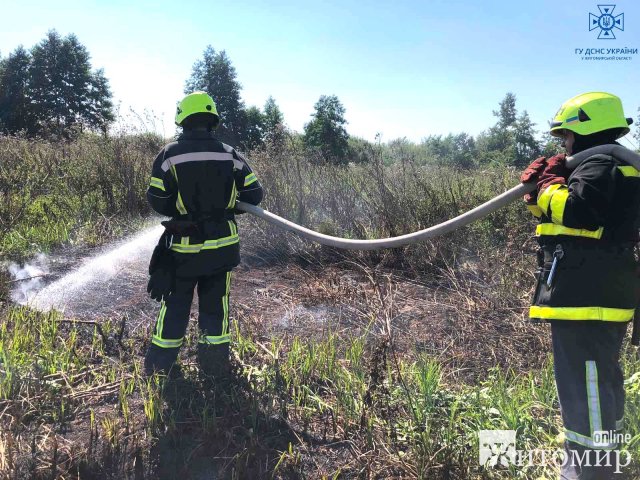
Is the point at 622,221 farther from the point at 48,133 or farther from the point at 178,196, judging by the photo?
the point at 48,133

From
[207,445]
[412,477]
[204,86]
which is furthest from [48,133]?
[204,86]

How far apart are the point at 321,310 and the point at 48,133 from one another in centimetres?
989

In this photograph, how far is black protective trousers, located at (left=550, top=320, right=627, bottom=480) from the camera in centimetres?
191

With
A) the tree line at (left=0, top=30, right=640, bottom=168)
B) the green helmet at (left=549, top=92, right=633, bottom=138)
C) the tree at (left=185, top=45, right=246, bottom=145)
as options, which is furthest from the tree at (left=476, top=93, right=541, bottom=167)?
the tree at (left=185, top=45, right=246, bottom=145)

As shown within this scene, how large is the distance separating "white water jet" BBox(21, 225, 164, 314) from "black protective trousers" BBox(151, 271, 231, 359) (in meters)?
1.18

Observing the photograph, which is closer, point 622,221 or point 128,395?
point 622,221

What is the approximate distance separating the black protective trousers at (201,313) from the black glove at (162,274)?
0.16 ft

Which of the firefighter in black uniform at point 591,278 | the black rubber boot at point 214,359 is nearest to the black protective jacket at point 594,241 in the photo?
the firefighter in black uniform at point 591,278

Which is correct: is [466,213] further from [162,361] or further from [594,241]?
[162,361]

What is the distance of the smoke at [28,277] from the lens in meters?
4.18

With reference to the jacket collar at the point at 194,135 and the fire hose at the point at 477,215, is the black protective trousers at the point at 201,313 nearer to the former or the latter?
the fire hose at the point at 477,215

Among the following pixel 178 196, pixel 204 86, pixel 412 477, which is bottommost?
pixel 412 477

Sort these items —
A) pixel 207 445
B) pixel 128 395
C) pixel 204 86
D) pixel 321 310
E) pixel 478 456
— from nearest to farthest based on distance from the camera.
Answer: pixel 478 456 < pixel 207 445 < pixel 128 395 < pixel 321 310 < pixel 204 86

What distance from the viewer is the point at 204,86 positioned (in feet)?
112
